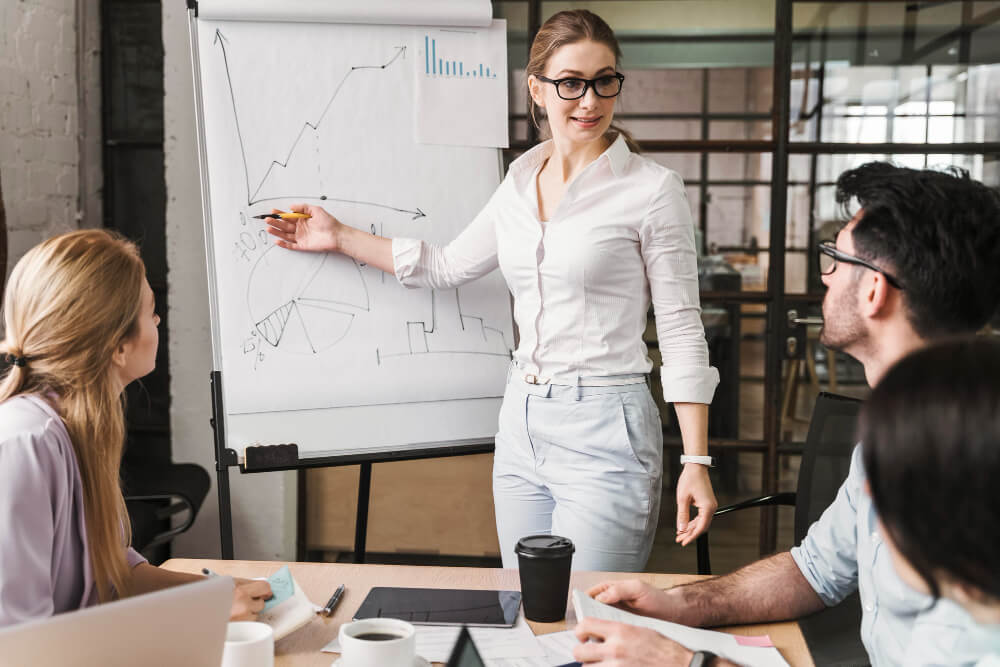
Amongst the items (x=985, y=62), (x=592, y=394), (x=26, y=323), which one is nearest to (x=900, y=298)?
(x=592, y=394)

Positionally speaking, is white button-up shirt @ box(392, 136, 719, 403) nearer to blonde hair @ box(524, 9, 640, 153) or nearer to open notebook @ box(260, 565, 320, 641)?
blonde hair @ box(524, 9, 640, 153)

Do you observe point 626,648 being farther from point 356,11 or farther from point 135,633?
point 356,11

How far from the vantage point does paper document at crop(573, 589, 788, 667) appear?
1.06 meters

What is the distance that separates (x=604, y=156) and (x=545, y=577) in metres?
0.83

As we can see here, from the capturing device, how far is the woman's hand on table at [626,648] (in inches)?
38.6

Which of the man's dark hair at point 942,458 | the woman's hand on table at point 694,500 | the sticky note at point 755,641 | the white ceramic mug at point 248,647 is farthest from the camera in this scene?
the woman's hand on table at point 694,500

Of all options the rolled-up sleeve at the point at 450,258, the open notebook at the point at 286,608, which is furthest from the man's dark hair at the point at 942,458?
the rolled-up sleeve at the point at 450,258

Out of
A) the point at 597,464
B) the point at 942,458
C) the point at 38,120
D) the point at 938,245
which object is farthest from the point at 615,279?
the point at 38,120

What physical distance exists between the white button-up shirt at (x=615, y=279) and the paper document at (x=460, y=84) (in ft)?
1.35

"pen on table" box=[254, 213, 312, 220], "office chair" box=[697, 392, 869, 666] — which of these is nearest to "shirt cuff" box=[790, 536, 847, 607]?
"office chair" box=[697, 392, 869, 666]

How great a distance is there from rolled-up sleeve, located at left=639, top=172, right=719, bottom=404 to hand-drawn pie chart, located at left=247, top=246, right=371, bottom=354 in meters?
0.66

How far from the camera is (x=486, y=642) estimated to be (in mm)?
1077

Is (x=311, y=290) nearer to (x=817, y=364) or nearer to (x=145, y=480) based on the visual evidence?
(x=145, y=480)

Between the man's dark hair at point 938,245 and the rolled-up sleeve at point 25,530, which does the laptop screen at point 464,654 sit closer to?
the rolled-up sleeve at point 25,530
